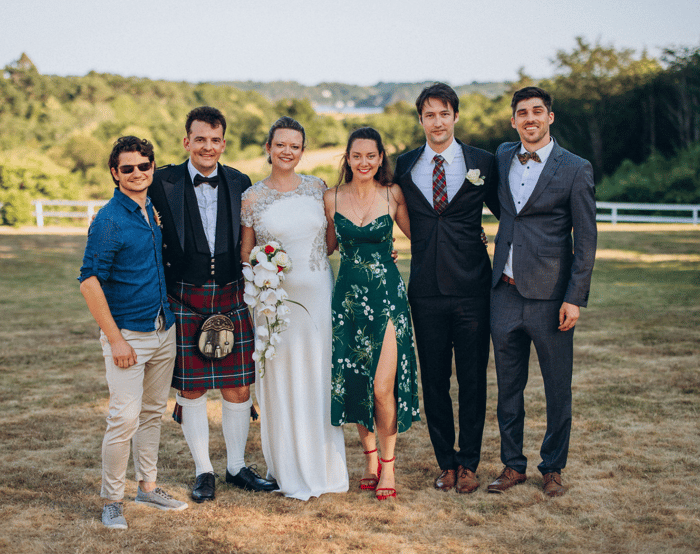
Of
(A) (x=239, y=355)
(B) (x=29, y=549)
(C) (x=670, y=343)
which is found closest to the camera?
(B) (x=29, y=549)

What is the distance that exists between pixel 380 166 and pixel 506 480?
2.02 meters

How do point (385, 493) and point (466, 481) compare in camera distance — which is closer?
point (385, 493)

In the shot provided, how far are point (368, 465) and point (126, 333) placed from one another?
1690mm

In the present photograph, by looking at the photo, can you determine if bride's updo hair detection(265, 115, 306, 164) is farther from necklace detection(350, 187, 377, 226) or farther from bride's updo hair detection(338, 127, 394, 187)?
necklace detection(350, 187, 377, 226)

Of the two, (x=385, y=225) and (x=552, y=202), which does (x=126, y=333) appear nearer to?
(x=385, y=225)

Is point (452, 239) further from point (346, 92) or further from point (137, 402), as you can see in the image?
point (346, 92)

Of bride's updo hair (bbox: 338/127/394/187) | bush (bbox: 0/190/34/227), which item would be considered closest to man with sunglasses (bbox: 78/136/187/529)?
bride's updo hair (bbox: 338/127/394/187)

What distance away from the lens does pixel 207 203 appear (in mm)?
3775

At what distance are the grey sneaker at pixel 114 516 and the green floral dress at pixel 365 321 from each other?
127cm

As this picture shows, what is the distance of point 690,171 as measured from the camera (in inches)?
1035

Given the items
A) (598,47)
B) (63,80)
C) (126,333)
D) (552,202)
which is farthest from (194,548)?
(63,80)

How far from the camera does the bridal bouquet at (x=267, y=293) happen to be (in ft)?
12.0

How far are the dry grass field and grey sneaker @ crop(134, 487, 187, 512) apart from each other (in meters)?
0.06

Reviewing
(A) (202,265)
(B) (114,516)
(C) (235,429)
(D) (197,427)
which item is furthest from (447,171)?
(B) (114,516)
